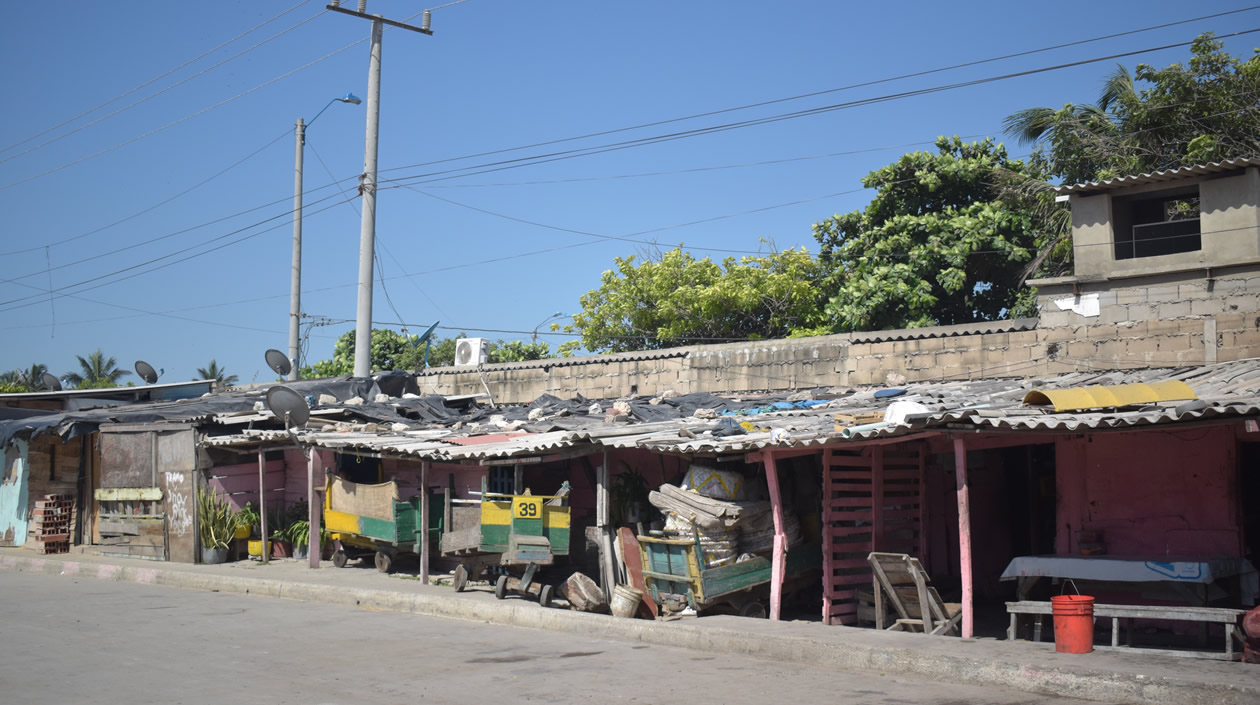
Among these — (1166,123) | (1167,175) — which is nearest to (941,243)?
(1166,123)

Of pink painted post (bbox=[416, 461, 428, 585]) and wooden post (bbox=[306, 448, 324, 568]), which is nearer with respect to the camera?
pink painted post (bbox=[416, 461, 428, 585])

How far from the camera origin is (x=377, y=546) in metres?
16.5

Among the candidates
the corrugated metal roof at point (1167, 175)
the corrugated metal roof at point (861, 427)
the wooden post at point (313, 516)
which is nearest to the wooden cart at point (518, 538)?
the corrugated metal roof at point (861, 427)

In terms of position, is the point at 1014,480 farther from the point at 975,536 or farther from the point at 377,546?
the point at 377,546

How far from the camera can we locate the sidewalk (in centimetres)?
749

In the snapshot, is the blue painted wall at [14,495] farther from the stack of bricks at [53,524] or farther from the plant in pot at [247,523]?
the plant in pot at [247,523]

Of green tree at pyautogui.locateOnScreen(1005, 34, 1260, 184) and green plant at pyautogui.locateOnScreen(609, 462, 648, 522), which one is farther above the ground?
green tree at pyautogui.locateOnScreen(1005, 34, 1260, 184)

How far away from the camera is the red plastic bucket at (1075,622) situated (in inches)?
340

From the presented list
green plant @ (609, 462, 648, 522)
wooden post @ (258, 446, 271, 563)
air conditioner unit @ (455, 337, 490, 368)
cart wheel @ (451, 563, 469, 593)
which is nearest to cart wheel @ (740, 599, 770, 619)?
green plant @ (609, 462, 648, 522)

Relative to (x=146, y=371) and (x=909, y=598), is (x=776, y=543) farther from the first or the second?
(x=146, y=371)

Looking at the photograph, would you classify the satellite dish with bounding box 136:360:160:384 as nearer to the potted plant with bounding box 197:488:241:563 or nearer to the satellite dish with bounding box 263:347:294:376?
the satellite dish with bounding box 263:347:294:376

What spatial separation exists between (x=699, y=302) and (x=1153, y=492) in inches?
863

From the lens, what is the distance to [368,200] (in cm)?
2373

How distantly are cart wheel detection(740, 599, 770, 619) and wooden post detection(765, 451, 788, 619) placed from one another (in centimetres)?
49
